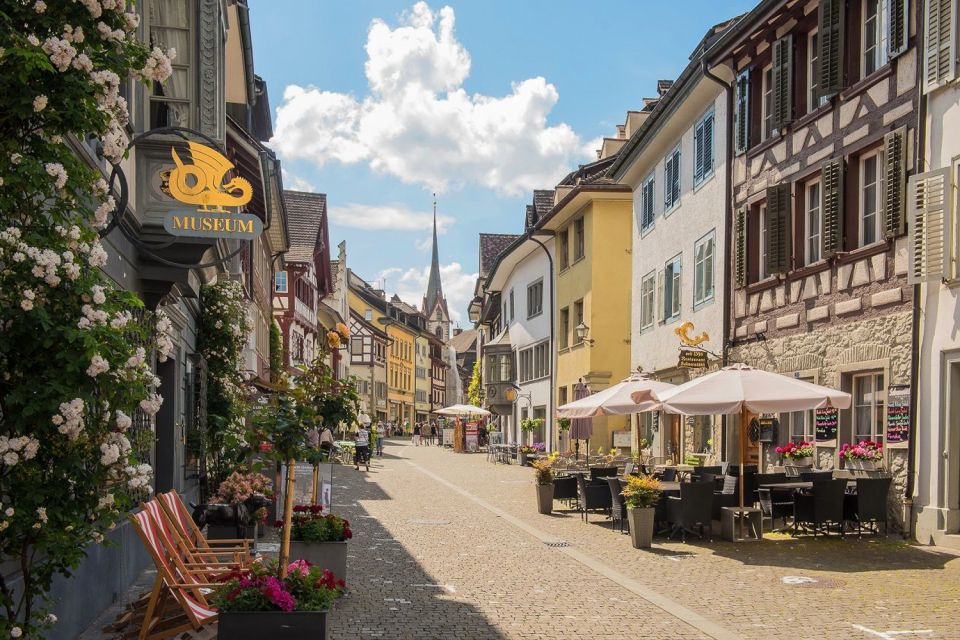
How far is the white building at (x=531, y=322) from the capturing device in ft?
132

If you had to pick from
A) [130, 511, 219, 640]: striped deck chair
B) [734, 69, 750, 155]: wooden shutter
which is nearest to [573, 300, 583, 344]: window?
[734, 69, 750, 155]: wooden shutter

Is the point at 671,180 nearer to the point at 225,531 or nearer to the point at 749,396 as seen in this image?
the point at 749,396

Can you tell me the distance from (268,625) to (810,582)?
6.54 metres

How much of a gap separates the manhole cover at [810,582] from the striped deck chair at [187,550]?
5.31 m

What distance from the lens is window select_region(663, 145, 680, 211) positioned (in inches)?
978

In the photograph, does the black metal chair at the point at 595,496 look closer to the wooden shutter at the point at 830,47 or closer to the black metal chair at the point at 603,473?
the black metal chair at the point at 603,473

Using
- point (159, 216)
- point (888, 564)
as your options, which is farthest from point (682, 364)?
point (159, 216)

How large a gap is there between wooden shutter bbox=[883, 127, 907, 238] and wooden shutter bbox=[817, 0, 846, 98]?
1.83m

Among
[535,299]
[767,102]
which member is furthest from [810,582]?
[535,299]

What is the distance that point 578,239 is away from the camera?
3616cm

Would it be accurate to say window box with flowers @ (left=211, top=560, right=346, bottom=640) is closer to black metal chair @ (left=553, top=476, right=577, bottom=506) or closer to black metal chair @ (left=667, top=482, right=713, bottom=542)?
black metal chair @ (left=667, top=482, right=713, bottom=542)

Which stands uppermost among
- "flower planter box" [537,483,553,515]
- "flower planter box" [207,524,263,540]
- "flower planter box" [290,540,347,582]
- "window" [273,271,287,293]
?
"window" [273,271,287,293]

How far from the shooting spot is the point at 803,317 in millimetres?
17094

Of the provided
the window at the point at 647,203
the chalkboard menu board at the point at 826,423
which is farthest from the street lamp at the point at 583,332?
the chalkboard menu board at the point at 826,423
